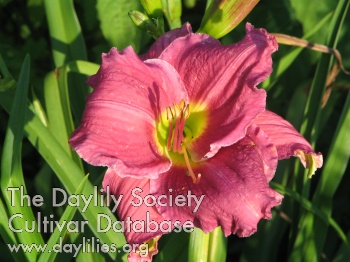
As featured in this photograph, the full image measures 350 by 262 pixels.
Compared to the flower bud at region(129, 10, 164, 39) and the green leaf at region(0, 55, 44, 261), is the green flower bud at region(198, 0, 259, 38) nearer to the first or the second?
the flower bud at region(129, 10, 164, 39)

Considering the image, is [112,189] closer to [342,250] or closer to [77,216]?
[77,216]

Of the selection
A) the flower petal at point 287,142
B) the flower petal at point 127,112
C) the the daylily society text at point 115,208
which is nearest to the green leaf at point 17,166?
the the daylily society text at point 115,208

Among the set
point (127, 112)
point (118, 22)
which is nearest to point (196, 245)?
point (127, 112)

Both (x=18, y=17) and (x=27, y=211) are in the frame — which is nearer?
(x=27, y=211)

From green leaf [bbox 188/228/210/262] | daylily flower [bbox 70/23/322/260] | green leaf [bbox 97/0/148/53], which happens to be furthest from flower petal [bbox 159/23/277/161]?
green leaf [bbox 97/0/148/53]

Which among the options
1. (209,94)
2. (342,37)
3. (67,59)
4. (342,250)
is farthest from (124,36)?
(342,250)

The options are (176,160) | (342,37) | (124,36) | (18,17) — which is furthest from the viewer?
(18,17)

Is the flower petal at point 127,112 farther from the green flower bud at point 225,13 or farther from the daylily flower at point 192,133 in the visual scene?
the green flower bud at point 225,13
